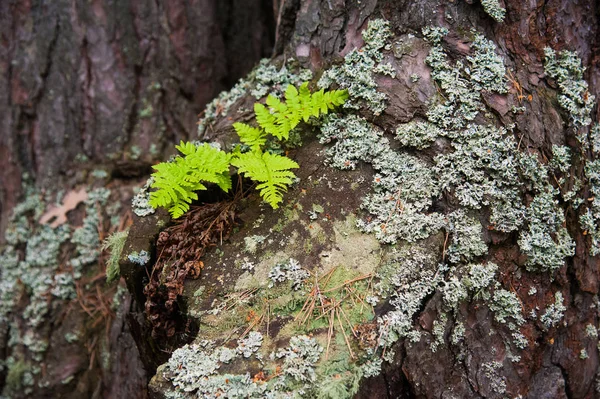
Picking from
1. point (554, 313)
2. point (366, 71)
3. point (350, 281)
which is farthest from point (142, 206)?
point (554, 313)

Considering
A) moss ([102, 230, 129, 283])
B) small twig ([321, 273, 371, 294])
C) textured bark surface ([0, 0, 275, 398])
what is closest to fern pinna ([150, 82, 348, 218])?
moss ([102, 230, 129, 283])

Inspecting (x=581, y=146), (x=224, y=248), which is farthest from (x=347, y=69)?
(x=581, y=146)

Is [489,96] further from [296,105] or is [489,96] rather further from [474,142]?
[296,105]

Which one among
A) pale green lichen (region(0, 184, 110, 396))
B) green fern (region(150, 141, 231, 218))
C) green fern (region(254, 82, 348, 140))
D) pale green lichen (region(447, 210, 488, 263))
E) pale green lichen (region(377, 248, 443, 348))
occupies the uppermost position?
green fern (region(254, 82, 348, 140))

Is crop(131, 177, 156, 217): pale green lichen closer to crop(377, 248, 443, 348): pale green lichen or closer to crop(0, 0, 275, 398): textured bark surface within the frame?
crop(0, 0, 275, 398): textured bark surface

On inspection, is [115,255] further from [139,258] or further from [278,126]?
[278,126]

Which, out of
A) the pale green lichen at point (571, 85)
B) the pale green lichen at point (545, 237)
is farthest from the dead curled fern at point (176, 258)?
the pale green lichen at point (571, 85)
